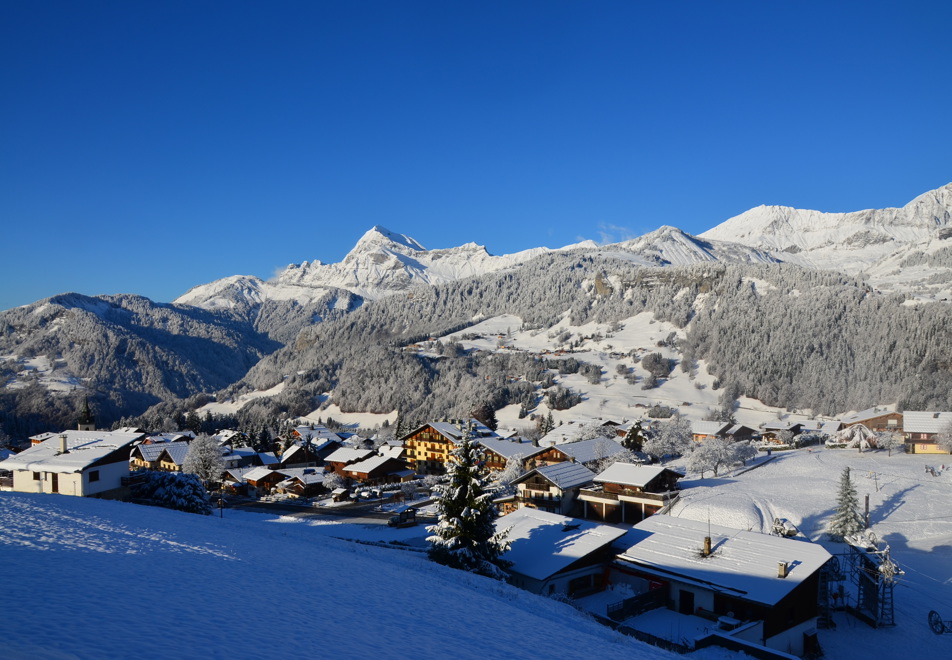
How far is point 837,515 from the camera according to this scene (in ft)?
119

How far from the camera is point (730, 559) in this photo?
24.8 meters

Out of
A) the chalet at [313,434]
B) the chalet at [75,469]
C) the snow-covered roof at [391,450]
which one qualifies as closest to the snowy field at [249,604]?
the chalet at [75,469]

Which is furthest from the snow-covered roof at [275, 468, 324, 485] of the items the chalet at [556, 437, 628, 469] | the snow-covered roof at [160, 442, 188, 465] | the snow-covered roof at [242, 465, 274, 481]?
the chalet at [556, 437, 628, 469]

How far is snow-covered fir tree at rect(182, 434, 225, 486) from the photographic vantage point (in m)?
64.1

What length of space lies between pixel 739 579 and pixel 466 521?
1138cm

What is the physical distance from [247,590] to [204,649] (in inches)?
172

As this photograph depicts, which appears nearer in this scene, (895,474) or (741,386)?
(895,474)

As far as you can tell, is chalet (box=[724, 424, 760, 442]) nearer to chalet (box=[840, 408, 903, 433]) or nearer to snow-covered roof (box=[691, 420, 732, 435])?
snow-covered roof (box=[691, 420, 732, 435])

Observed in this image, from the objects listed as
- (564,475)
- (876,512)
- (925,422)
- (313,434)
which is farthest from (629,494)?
(313,434)

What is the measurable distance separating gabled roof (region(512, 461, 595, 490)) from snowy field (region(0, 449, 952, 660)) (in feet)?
65.8

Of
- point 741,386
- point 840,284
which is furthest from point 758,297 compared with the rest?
point 741,386

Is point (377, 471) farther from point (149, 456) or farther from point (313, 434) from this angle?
point (149, 456)

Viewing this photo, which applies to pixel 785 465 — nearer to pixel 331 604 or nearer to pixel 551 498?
pixel 551 498

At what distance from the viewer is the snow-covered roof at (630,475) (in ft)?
147
